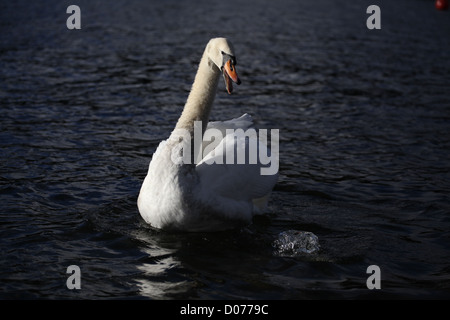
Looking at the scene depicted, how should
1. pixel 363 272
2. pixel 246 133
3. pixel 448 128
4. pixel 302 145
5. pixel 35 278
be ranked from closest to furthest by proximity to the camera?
1. pixel 35 278
2. pixel 363 272
3. pixel 246 133
4. pixel 302 145
5. pixel 448 128

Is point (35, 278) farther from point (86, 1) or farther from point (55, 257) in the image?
point (86, 1)

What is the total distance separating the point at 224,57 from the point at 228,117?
6.01 meters

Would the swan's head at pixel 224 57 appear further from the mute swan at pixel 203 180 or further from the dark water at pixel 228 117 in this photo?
the dark water at pixel 228 117

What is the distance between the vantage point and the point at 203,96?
7.67 metres

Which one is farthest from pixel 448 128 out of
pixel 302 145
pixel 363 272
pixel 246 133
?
pixel 363 272

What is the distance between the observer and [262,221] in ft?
27.3

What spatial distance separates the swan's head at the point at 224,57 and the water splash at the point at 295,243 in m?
1.97

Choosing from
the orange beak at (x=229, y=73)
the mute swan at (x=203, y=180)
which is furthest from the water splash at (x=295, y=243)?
the orange beak at (x=229, y=73)

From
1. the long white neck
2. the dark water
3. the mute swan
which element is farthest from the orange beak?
the dark water

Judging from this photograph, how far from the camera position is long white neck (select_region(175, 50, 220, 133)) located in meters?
7.62

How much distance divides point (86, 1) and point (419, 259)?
83.5 feet

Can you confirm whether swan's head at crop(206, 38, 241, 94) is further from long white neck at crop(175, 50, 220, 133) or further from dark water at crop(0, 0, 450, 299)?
dark water at crop(0, 0, 450, 299)

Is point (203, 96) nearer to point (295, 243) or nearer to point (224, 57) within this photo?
point (224, 57)

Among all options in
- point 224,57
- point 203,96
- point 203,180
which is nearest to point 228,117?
point 203,96
